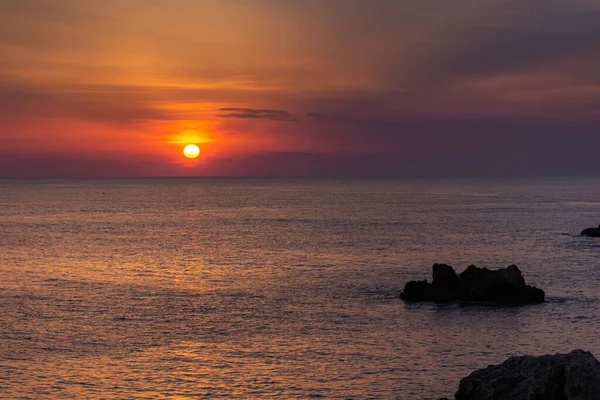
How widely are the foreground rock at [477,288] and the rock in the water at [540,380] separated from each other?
3222 cm

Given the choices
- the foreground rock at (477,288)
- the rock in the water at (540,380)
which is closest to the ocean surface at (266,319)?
the foreground rock at (477,288)

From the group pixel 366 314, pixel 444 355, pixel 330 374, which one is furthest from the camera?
pixel 366 314

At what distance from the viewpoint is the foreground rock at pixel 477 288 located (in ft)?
207

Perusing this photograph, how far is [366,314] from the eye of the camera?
194 ft

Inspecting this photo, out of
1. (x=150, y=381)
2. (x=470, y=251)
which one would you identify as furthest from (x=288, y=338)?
(x=470, y=251)

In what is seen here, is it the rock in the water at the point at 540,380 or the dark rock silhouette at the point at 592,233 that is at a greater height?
the dark rock silhouette at the point at 592,233

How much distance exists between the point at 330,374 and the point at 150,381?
10.4 m

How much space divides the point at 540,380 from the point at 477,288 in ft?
116

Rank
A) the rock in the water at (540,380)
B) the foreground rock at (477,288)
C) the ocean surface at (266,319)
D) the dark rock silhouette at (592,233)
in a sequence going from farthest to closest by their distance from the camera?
the dark rock silhouette at (592,233), the foreground rock at (477,288), the ocean surface at (266,319), the rock in the water at (540,380)

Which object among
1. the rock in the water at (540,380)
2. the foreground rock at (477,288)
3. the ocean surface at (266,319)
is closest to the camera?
the rock in the water at (540,380)

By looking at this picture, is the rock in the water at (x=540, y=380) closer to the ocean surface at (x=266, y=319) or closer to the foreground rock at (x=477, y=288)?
the ocean surface at (x=266, y=319)

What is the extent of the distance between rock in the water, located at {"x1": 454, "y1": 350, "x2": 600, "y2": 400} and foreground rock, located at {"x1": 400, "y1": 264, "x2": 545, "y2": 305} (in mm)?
32216

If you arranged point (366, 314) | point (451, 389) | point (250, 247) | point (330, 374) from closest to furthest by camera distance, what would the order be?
point (451, 389) < point (330, 374) < point (366, 314) < point (250, 247)

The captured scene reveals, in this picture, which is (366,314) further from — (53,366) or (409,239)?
(409,239)
